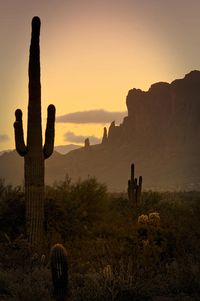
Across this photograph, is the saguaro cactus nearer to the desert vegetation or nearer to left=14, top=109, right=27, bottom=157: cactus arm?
left=14, top=109, right=27, bottom=157: cactus arm

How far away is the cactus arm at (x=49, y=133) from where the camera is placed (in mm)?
16453

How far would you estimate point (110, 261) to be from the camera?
447 inches

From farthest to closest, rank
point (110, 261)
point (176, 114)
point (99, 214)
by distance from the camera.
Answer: point (176, 114) → point (99, 214) → point (110, 261)

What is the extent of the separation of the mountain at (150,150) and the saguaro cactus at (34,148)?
325 ft

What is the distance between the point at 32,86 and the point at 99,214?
575 centimetres

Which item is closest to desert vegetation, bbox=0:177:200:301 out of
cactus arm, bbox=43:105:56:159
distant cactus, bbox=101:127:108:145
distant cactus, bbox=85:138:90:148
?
cactus arm, bbox=43:105:56:159

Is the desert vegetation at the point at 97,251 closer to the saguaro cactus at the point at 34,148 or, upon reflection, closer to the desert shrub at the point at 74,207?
the desert shrub at the point at 74,207

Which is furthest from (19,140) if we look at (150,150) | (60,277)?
(150,150)

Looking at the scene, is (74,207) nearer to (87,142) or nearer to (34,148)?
(34,148)

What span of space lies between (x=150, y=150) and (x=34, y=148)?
466 feet

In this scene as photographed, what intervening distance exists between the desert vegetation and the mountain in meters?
96.2

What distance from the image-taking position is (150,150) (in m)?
157

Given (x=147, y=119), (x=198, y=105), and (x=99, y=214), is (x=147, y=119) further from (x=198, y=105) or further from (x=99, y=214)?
(x=99, y=214)

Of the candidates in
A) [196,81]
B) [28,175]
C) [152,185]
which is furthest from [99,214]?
[196,81]
